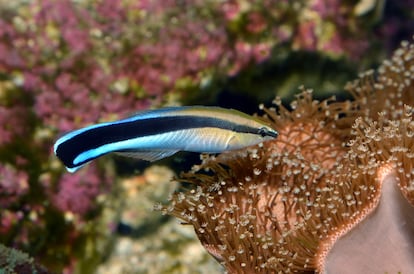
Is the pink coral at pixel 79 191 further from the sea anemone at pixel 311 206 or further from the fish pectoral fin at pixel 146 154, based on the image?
the fish pectoral fin at pixel 146 154

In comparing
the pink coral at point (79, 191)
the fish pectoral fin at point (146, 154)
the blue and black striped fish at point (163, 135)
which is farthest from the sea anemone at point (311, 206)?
the pink coral at point (79, 191)

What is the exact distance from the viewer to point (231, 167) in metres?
2.81

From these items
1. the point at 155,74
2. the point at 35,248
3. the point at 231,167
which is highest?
the point at 155,74

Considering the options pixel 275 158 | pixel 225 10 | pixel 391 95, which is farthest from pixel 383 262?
pixel 225 10

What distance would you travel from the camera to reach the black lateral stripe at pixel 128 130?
200 cm

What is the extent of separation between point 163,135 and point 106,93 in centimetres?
208

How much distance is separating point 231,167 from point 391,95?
1.59m

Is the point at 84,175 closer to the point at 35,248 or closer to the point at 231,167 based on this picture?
the point at 35,248

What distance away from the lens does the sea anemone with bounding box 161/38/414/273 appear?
236 centimetres

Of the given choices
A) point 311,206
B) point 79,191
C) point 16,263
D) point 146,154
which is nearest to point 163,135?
point 146,154

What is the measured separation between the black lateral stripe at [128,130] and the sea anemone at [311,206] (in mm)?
483

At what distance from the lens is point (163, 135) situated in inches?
86.8

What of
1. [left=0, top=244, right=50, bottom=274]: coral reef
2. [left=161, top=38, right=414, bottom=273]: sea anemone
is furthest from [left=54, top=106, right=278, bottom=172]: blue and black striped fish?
[left=0, top=244, right=50, bottom=274]: coral reef

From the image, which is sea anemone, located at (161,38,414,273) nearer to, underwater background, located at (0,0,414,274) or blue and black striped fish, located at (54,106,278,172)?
blue and black striped fish, located at (54,106,278,172)
